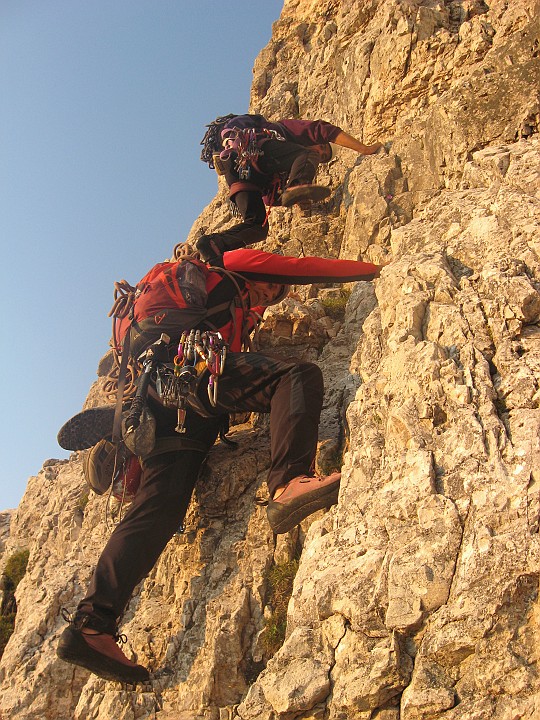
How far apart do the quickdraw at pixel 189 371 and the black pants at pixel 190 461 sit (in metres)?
0.11

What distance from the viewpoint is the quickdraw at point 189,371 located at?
757 cm

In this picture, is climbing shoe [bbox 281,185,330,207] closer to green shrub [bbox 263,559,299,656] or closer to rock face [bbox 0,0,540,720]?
rock face [bbox 0,0,540,720]

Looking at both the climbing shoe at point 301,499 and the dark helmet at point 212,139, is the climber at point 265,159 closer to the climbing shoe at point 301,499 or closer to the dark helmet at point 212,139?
the dark helmet at point 212,139

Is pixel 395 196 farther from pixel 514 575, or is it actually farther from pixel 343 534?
pixel 514 575

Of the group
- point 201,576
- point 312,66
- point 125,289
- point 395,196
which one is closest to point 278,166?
point 395,196

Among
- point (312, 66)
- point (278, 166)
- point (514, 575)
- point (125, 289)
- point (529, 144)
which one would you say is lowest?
point (514, 575)

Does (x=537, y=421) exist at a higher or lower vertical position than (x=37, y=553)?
higher

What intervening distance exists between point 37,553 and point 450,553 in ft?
23.9

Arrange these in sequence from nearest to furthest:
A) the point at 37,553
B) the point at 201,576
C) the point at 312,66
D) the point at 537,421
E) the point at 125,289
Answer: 1. the point at 537,421
2. the point at 201,576
3. the point at 125,289
4. the point at 37,553
5. the point at 312,66

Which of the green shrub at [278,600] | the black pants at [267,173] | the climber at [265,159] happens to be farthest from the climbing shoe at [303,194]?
the green shrub at [278,600]

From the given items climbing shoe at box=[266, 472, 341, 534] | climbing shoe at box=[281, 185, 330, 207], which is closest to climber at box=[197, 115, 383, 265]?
climbing shoe at box=[281, 185, 330, 207]

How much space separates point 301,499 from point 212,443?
6.43 feet

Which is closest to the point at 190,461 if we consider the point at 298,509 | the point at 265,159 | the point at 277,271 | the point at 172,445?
the point at 172,445

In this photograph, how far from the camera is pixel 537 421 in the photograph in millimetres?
5246
